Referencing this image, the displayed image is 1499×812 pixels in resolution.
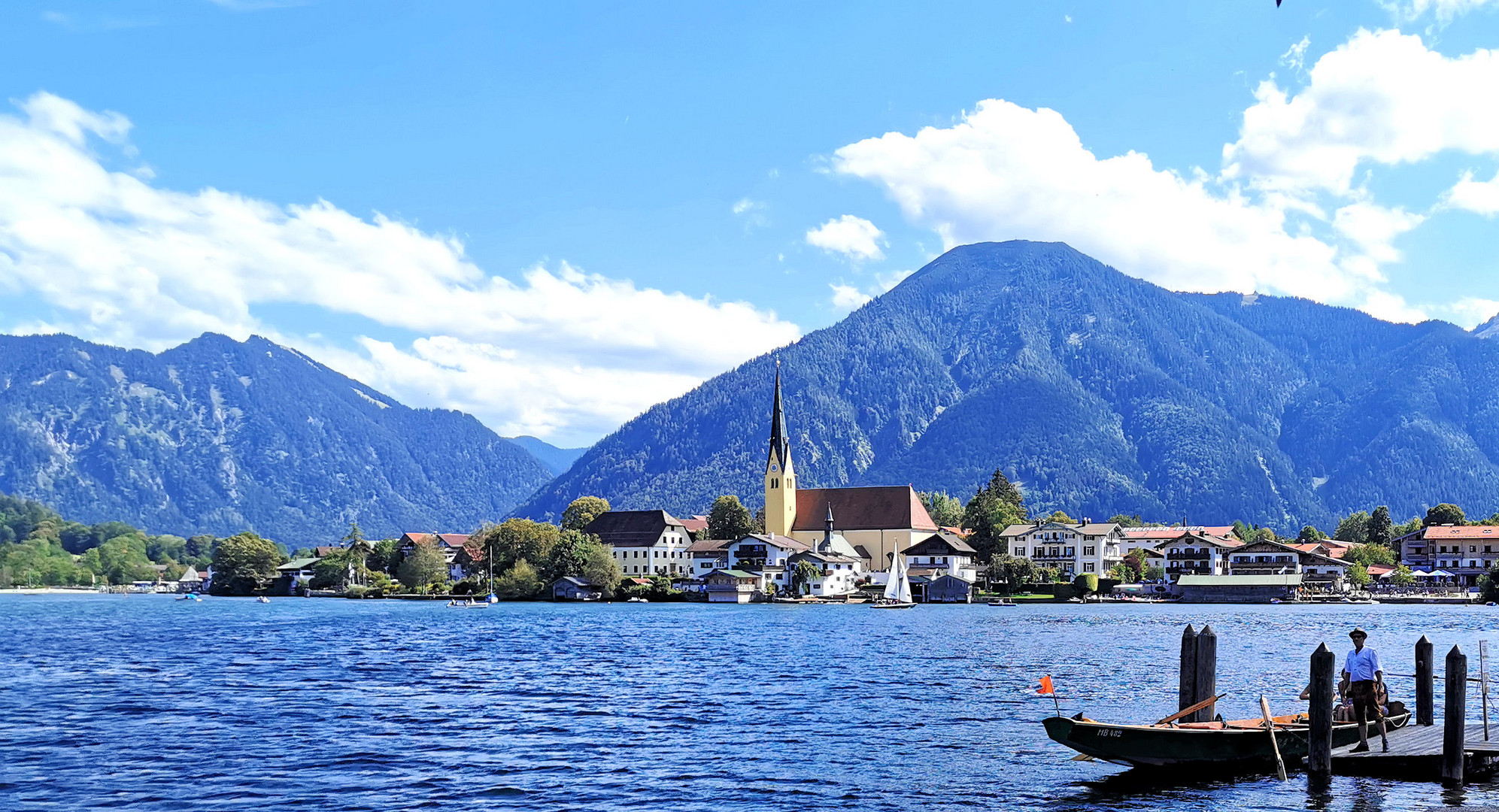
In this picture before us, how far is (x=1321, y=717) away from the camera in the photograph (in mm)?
29625

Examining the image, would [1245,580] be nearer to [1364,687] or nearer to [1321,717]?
[1364,687]

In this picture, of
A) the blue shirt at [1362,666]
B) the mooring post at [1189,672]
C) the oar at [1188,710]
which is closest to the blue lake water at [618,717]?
the oar at [1188,710]

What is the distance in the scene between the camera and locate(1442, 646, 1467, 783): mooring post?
2820 cm

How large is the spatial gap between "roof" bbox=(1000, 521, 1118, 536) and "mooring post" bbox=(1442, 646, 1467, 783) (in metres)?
148

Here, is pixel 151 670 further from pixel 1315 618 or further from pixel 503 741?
pixel 1315 618

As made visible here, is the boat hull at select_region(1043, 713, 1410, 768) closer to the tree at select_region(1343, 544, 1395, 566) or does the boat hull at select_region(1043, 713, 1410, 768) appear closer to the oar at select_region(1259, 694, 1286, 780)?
the oar at select_region(1259, 694, 1286, 780)

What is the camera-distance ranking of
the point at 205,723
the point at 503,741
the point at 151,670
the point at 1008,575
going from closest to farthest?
the point at 503,741
the point at 205,723
the point at 151,670
the point at 1008,575

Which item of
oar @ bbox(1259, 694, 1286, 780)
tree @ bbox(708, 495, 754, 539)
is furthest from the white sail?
oar @ bbox(1259, 694, 1286, 780)

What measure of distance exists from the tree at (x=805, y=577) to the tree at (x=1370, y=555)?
75471 mm

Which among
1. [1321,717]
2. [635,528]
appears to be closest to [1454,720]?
[1321,717]

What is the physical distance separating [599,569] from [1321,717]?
13617 centimetres

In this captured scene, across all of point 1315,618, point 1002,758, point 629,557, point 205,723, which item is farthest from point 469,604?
point 1002,758

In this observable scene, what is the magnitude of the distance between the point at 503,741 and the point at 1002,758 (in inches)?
541

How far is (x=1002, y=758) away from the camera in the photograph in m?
34.0
